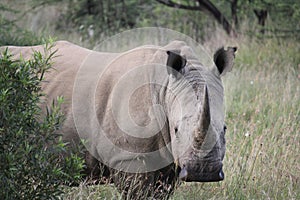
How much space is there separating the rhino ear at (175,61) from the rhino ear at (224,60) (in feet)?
1.04

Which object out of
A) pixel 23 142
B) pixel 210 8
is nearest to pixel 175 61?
pixel 23 142

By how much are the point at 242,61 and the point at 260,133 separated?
332cm

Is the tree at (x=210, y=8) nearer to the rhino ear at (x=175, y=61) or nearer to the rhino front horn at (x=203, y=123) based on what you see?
the rhino ear at (x=175, y=61)

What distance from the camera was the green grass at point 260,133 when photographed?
4.82 meters

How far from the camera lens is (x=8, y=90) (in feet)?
11.1

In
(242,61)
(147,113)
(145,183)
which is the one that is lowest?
(242,61)

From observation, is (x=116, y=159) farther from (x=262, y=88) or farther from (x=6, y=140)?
(x=262, y=88)

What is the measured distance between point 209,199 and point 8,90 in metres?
1.92

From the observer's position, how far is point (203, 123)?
130 inches

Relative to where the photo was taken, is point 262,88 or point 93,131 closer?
point 93,131

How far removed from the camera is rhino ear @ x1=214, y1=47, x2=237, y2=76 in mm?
3865

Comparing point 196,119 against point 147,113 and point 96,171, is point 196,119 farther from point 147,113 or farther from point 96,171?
point 96,171

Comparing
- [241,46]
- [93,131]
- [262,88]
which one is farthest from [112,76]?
[241,46]

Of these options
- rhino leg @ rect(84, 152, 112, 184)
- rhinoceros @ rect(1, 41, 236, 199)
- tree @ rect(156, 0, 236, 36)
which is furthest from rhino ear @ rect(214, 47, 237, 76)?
tree @ rect(156, 0, 236, 36)
